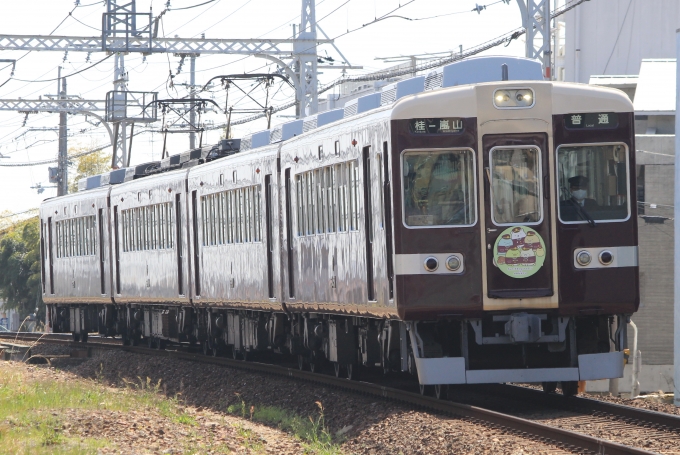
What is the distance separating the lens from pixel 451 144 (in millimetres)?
12008

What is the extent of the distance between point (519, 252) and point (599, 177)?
104 centimetres

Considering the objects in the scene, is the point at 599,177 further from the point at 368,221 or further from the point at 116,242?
the point at 116,242

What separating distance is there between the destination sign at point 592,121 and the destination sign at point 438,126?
1.01 meters

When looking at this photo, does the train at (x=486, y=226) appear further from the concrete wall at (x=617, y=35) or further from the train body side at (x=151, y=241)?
the concrete wall at (x=617, y=35)

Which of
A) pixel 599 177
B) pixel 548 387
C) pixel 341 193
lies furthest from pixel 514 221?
pixel 341 193

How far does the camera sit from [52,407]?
43.0ft

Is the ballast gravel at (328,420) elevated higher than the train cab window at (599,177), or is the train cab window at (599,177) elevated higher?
the train cab window at (599,177)

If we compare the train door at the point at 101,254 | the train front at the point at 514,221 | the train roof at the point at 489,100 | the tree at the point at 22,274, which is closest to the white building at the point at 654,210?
the train door at the point at 101,254

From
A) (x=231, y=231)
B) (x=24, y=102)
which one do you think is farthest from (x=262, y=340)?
(x=24, y=102)

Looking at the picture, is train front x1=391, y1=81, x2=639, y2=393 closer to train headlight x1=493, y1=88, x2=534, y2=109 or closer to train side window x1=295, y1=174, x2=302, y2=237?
train headlight x1=493, y1=88, x2=534, y2=109

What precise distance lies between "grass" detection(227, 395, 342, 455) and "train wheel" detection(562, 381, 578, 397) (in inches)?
96.6

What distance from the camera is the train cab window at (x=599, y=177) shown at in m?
12.1

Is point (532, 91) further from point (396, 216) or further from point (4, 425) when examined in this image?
point (4, 425)

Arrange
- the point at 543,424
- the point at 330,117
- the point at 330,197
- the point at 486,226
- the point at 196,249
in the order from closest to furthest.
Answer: the point at 543,424 → the point at 486,226 → the point at 330,197 → the point at 330,117 → the point at 196,249
